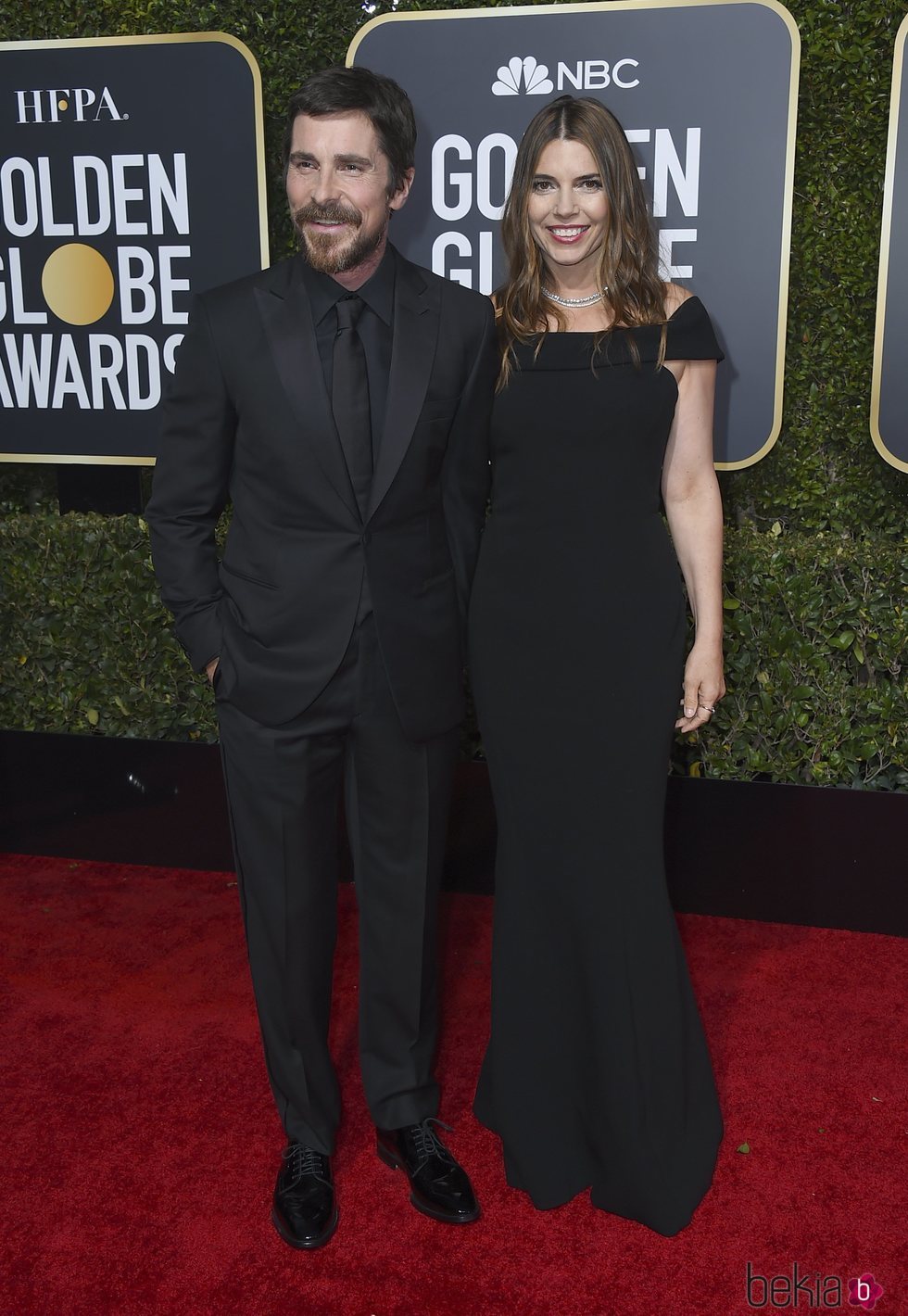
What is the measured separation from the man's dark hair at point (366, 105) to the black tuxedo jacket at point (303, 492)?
21 centimetres

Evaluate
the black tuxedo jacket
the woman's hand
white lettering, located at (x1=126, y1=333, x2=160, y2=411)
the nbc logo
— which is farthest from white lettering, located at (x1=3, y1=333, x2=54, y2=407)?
the woman's hand

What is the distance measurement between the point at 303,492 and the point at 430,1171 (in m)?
1.44

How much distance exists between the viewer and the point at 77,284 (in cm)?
411

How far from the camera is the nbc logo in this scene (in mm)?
3639

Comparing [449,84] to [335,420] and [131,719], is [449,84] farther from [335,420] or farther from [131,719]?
[131,719]

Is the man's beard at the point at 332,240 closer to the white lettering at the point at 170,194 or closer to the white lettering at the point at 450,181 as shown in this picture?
the white lettering at the point at 450,181

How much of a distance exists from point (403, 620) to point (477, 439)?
391mm

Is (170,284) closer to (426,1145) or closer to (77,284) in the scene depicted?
(77,284)

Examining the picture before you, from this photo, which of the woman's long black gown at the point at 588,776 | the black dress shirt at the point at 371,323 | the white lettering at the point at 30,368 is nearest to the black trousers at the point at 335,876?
the woman's long black gown at the point at 588,776

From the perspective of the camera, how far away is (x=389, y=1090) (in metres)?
2.70

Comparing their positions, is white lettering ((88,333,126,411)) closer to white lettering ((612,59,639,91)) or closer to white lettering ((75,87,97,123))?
white lettering ((75,87,97,123))

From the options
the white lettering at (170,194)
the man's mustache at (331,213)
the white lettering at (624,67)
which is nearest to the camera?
the man's mustache at (331,213)

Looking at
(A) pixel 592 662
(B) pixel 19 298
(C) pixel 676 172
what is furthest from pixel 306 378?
(B) pixel 19 298

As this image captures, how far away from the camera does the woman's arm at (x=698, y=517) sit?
8.19 feet
